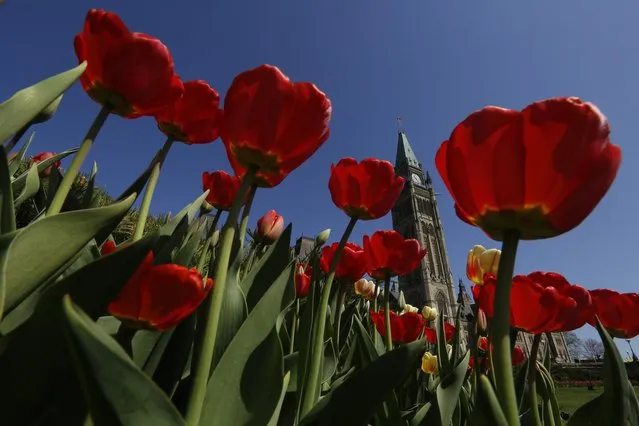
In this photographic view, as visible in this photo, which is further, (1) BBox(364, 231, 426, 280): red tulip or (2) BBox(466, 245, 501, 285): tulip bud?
(2) BBox(466, 245, 501, 285): tulip bud

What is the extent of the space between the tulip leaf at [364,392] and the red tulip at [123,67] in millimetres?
579

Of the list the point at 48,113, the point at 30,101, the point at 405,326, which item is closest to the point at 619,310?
the point at 405,326

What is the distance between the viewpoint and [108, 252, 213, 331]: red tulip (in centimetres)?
50

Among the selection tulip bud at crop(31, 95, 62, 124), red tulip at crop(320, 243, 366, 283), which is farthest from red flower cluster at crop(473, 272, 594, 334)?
tulip bud at crop(31, 95, 62, 124)

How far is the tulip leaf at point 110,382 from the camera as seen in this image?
0.99 ft

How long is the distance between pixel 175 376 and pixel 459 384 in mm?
595

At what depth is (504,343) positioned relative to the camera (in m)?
0.40

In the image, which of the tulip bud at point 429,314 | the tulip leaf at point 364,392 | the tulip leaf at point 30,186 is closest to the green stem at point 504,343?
the tulip leaf at point 364,392

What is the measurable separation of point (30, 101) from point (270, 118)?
39cm

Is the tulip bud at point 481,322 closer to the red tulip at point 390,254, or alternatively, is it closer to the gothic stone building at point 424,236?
the red tulip at point 390,254

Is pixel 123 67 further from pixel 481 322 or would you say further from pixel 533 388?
pixel 481 322

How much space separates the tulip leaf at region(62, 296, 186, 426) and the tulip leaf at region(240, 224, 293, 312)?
0.45m

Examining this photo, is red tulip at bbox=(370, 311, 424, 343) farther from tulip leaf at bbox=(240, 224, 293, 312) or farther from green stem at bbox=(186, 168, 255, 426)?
green stem at bbox=(186, 168, 255, 426)

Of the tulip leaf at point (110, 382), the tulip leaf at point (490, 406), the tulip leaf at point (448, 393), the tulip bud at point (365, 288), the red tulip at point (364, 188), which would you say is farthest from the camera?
the tulip bud at point (365, 288)
